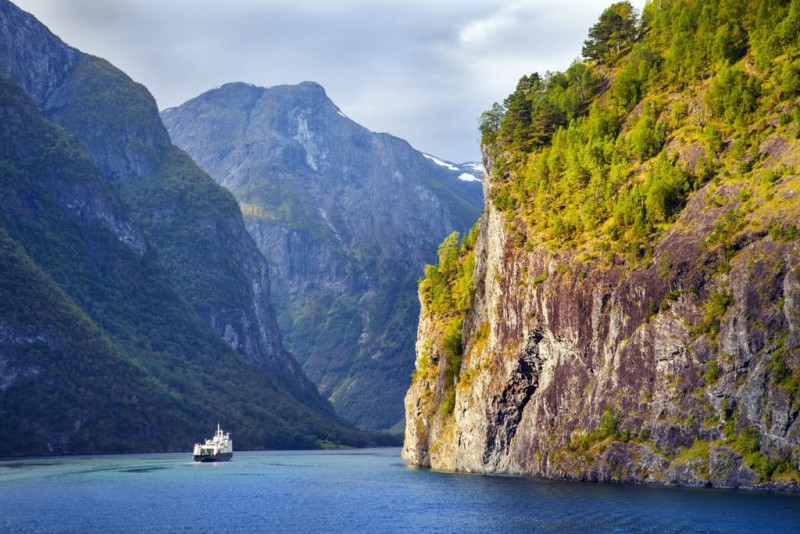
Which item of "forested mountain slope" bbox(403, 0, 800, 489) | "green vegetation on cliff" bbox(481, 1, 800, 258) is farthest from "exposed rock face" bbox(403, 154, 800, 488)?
"green vegetation on cliff" bbox(481, 1, 800, 258)

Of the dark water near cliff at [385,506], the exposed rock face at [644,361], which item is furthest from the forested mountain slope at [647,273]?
the dark water near cliff at [385,506]

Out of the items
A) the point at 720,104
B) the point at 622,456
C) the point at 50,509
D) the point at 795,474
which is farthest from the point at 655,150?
the point at 50,509

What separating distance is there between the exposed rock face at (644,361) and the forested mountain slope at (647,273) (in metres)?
0.26

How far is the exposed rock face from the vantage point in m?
107

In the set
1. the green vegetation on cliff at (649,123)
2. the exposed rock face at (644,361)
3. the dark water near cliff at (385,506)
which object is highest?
the green vegetation on cliff at (649,123)

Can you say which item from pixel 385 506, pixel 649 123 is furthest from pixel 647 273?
pixel 385 506

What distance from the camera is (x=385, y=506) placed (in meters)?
112

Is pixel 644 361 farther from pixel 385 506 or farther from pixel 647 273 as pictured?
pixel 385 506

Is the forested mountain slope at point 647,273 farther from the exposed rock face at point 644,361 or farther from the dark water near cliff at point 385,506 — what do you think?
the dark water near cliff at point 385,506

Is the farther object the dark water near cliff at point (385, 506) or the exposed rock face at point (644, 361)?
the exposed rock face at point (644, 361)

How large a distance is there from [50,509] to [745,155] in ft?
321

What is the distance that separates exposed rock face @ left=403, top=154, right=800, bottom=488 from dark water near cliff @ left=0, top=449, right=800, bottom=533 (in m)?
5.11

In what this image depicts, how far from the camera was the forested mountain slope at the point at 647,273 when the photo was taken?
109 metres

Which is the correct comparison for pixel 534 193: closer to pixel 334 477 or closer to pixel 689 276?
pixel 689 276
